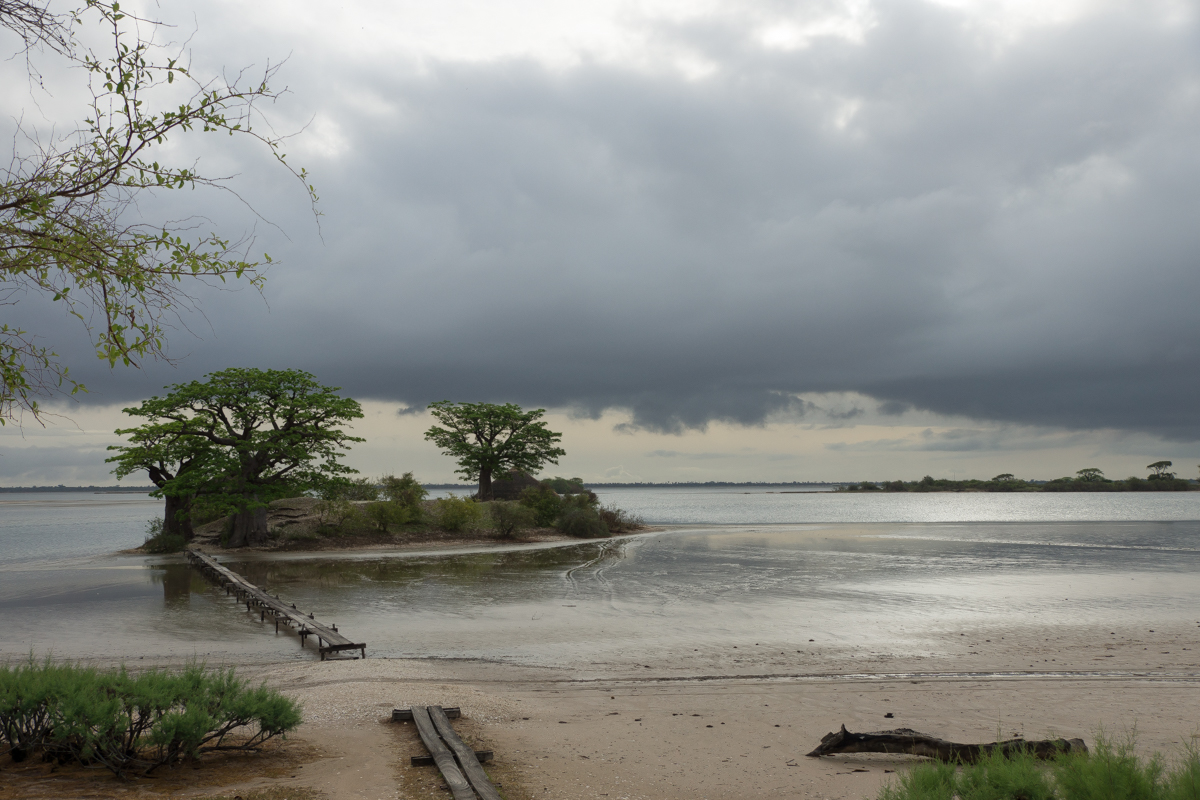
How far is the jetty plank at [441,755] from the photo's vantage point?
5.01 m

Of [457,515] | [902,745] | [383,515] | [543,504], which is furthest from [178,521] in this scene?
[902,745]

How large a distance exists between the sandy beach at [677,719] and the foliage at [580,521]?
99.1ft

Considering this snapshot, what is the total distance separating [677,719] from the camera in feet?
24.9

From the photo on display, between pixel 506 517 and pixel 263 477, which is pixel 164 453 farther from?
pixel 506 517

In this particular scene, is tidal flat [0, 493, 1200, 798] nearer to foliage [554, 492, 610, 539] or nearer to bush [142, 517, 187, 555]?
bush [142, 517, 187, 555]

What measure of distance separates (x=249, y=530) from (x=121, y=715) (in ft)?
91.6

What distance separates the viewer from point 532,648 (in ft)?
38.7

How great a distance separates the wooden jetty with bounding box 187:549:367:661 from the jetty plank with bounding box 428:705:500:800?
454cm

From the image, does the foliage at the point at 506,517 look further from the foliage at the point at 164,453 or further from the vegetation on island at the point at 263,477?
the foliage at the point at 164,453

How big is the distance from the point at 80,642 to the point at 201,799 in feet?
31.7

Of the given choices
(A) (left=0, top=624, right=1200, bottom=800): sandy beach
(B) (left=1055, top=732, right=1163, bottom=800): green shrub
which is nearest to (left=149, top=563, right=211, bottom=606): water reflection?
(A) (left=0, top=624, right=1200, bottom=800): sandy beach

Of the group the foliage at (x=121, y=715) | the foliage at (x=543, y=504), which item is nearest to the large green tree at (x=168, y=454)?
the foliage at (x=543, y=504)

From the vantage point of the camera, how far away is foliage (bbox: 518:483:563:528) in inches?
1663

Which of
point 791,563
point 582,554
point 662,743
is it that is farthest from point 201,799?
point 582,554
